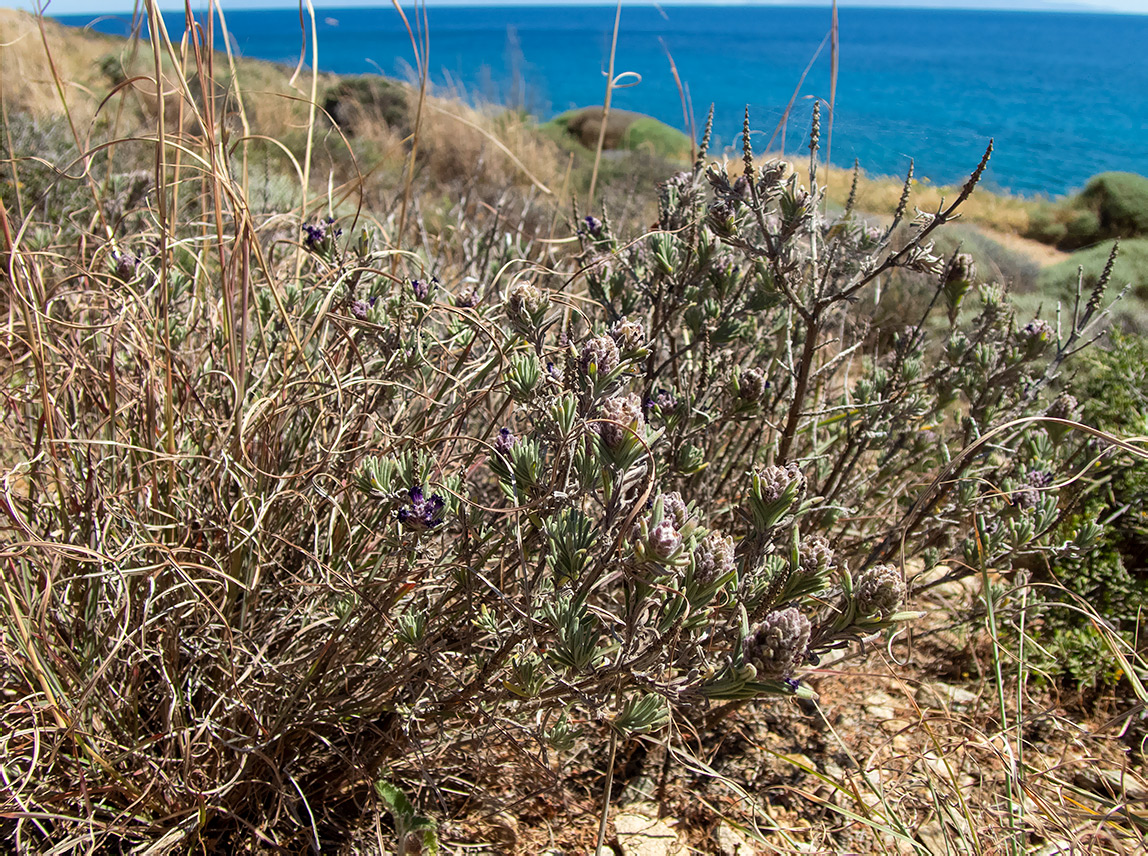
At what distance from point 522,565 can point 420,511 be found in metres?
0.17

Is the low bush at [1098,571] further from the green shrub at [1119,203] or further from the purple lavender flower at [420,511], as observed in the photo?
the green shrub at [1119,203]

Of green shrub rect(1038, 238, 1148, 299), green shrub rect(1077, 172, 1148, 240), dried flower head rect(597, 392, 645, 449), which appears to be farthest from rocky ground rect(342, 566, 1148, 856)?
green shrub rect(1077, 172, 1148, 240)

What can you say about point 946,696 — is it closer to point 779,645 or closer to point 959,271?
point 959,271

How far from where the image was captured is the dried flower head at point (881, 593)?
87 centimetres

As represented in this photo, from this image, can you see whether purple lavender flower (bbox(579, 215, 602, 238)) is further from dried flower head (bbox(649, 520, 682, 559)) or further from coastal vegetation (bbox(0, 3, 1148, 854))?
dried flower head (bbox(649, 520, 682, 559))

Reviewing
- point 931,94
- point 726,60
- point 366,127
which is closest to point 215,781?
point 366,127

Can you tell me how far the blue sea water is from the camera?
146 centimetres

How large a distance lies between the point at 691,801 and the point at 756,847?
15 cm

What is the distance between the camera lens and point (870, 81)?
30828 mm

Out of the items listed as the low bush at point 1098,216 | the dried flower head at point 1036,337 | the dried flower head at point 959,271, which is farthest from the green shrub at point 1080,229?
the dried flower head at point 959,271

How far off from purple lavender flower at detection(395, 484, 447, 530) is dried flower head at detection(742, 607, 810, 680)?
0.46 meters

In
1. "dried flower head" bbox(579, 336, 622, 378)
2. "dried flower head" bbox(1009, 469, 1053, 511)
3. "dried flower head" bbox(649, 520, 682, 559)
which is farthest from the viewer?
"dried flower head" bbox(1009, 469, 1053, 511)

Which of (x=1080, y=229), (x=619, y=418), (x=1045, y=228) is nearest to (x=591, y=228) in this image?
(x=619, y=418)

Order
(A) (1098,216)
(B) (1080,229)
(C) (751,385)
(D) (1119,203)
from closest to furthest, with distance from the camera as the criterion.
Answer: (C) (751,385), (B) (1080,229), (D) (1119,203), (A) (1098,216)
